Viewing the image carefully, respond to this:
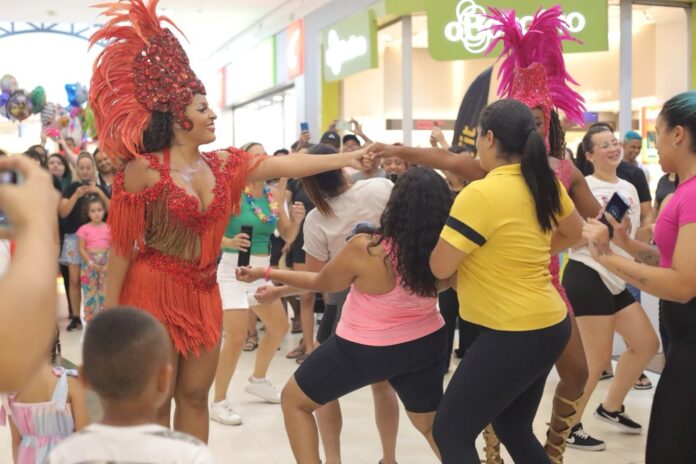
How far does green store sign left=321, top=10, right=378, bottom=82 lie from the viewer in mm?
9289

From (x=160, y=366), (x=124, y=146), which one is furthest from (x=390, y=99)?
(x=160, y=366)

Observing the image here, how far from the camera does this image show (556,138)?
3379 millimetres

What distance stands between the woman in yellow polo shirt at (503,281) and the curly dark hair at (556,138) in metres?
0.69

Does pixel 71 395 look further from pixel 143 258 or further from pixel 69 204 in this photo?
pixel 69 204

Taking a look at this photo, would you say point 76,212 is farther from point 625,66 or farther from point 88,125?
point 625,66

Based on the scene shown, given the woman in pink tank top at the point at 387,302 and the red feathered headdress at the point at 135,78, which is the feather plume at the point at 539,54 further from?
the red feathered headdress at the point at 135,78

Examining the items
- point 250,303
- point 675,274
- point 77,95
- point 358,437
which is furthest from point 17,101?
point 675,274

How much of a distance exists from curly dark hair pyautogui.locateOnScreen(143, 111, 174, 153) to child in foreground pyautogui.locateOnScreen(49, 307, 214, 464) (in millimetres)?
1314

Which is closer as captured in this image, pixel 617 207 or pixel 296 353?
pixel 617 207

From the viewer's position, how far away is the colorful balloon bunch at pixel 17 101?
10633 millimetres

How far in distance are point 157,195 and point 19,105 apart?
28.5ft

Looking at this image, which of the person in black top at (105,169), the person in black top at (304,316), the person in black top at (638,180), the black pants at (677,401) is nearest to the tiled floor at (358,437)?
the person in black top at (304,316)

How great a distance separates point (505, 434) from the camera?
2.84m

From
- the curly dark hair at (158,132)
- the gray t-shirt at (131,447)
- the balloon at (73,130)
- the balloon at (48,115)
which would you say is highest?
the balloon at (48,115)
